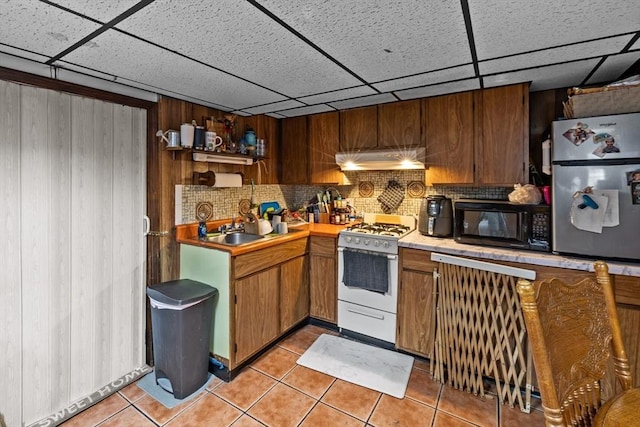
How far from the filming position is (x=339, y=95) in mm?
2436

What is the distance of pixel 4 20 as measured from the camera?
1.26 m

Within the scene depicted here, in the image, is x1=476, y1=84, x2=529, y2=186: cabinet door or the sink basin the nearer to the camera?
x1=476, y1=84, x2=529, y2=186: cabinet door

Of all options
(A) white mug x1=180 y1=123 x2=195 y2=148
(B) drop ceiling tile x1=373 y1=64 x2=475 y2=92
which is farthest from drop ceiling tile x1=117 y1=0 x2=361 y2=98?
(A) white mug x1=180 y1=123 x2=195 y2=148

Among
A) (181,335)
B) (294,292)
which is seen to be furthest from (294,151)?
(181,335)

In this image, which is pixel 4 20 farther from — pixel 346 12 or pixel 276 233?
pixel 276 233

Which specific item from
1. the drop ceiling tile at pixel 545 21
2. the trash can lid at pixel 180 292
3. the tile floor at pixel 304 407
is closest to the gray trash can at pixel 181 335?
the trash can lid at pixel 180 292

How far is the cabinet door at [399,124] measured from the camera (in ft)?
8.59

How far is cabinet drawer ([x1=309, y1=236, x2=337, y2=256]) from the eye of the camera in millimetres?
2836

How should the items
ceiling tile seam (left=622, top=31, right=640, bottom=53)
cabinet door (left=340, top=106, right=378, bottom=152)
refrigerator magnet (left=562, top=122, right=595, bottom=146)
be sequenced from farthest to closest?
cabinet door (left=340, top=106, right=378, bottom=152) → refrigerator magnet (left=562, top=122, right=595, bottom=146) → ceiling tile seam (left=622, top=31, right=640, bottom=53)

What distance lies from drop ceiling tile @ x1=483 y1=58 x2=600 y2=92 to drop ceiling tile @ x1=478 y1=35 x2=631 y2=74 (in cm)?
10

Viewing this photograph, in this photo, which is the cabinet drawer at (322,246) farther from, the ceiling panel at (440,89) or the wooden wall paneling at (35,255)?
the wooden wall paneling at (35,255)

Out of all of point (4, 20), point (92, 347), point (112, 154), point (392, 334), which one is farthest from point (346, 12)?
point (92, 347)

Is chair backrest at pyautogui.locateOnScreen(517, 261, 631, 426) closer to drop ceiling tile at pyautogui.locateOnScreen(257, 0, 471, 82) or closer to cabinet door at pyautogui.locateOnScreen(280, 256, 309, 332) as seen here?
drop ceiling tile at pyautogui.locateOnScreen(257, 0, 471, 82)

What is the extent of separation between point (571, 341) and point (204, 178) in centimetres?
247
